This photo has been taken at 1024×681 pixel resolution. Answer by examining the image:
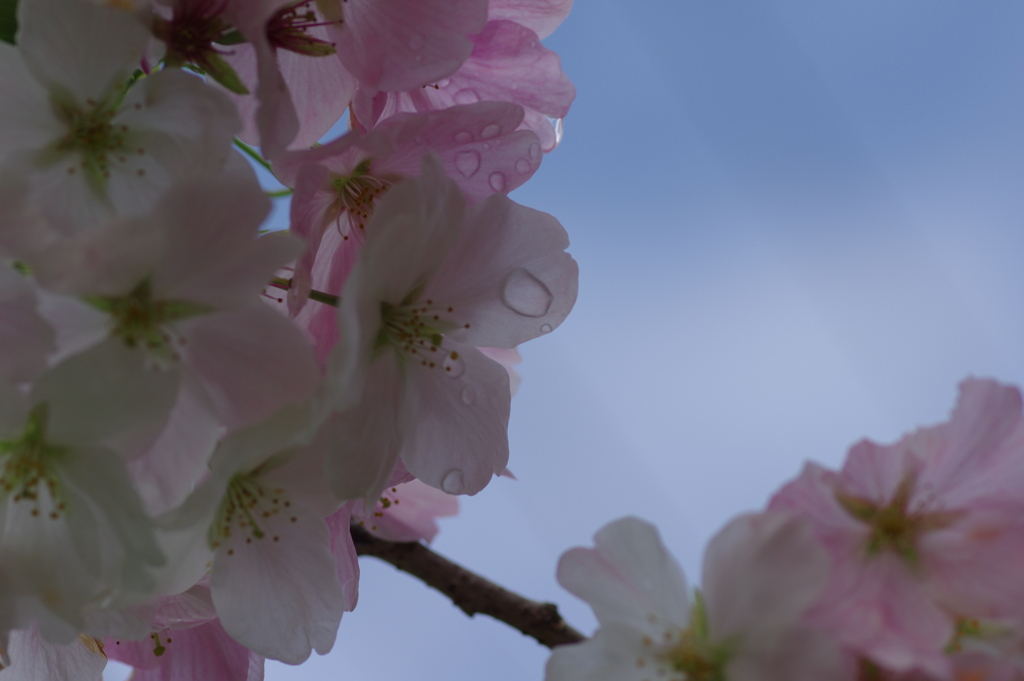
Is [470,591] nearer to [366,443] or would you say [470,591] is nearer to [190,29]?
[366,443]

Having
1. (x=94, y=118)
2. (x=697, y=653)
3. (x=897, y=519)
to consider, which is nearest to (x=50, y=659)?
(x=94, y=118)

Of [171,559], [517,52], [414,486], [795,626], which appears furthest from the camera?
[414,486]

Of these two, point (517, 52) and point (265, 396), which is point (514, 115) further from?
point (265, 396)

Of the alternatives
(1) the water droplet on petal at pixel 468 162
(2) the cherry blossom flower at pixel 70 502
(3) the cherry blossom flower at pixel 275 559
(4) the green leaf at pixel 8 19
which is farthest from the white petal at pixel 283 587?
(4) the green leaf at pixel 8 19

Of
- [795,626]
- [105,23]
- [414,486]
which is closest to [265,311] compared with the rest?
[105,23]

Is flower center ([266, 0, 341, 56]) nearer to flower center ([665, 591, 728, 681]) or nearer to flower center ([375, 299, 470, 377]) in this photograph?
flower center ([375, 299, 470, 377])
